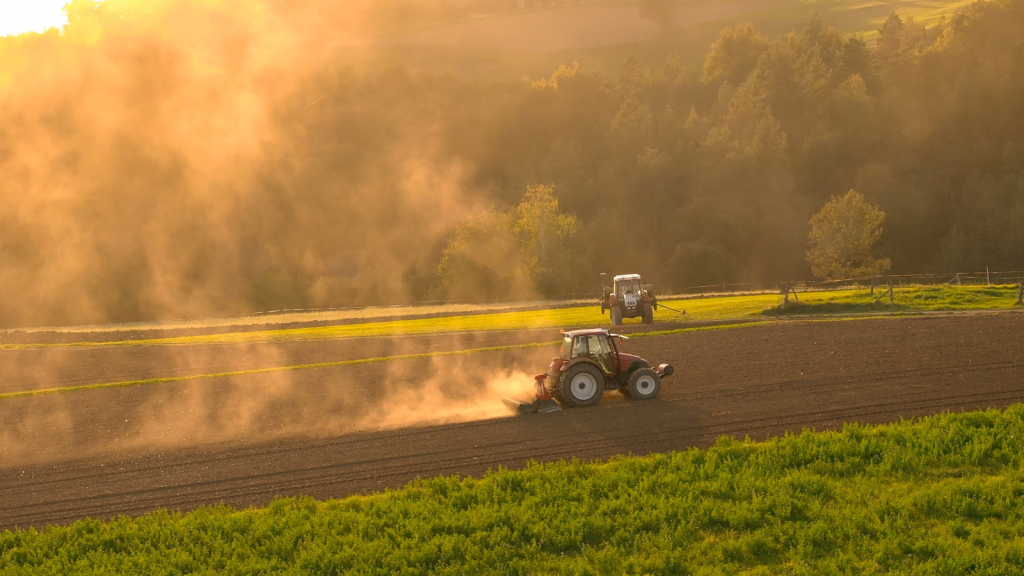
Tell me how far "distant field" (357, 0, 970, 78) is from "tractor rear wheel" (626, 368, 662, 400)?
369 feet

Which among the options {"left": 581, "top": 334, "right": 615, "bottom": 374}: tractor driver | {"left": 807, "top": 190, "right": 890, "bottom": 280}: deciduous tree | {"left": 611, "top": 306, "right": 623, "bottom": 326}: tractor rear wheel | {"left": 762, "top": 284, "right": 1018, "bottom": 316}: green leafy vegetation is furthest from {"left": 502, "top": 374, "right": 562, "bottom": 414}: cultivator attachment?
{"left": 807, "top": 190, "right": 890, "bottom": 280}: deciduous tree

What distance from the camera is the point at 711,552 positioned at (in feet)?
40.3

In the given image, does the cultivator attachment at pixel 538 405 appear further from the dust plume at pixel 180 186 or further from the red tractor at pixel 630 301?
the dust plume at pixel 180 186

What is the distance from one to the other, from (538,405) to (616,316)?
2317 cm

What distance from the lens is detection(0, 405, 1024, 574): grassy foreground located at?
12.1 metres

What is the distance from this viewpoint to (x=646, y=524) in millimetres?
13328

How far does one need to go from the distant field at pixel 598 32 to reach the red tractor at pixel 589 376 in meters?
112

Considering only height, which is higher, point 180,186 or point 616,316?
point 180,186

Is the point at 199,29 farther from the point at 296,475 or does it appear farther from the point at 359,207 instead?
the point at 296,475

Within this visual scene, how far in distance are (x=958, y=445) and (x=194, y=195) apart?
93.3 metres

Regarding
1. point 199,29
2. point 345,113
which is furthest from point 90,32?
point 345,113

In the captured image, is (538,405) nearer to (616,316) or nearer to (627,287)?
(616,316)

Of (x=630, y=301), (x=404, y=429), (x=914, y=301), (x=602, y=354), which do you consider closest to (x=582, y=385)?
(x=602, y=354)

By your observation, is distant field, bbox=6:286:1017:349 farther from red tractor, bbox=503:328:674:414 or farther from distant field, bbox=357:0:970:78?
distant field, bbox=357:0:970:78
